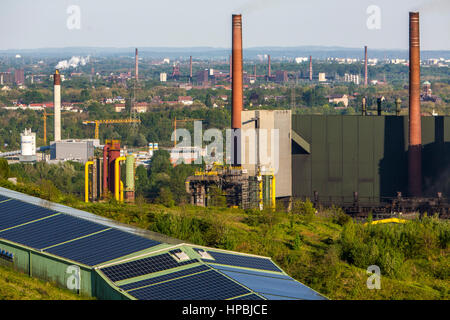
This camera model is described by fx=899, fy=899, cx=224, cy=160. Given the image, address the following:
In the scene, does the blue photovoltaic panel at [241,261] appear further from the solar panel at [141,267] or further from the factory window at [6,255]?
the factory window at [6,255]

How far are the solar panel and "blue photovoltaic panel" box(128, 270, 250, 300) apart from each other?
0.82 m

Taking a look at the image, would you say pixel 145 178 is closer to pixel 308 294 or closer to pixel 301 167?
pixel 301 167

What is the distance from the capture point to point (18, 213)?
947 inches

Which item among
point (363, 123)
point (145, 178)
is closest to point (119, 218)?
point (363, 123)

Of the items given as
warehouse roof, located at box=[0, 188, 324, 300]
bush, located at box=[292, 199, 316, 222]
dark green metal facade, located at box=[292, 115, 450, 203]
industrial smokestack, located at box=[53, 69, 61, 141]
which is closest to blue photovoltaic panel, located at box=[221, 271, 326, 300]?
warehouse roof, located at box=[0, 188, 324, 300]

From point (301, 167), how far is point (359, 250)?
26.1 m

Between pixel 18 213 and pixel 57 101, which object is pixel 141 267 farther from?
pixel 57 101

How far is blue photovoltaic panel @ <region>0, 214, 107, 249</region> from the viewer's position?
70.1ft

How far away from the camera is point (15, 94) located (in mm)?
187625

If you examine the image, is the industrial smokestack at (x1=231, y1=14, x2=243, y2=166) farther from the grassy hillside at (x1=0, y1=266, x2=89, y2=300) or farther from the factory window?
the grassy hillside at (x1=0, y1=266, x2=89, y2=300)

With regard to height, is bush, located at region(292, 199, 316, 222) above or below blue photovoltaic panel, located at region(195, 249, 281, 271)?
below

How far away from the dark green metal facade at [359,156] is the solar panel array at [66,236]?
97.1 feet

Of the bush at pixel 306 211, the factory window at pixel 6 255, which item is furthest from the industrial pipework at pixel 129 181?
the factory window at pixel 6 255
